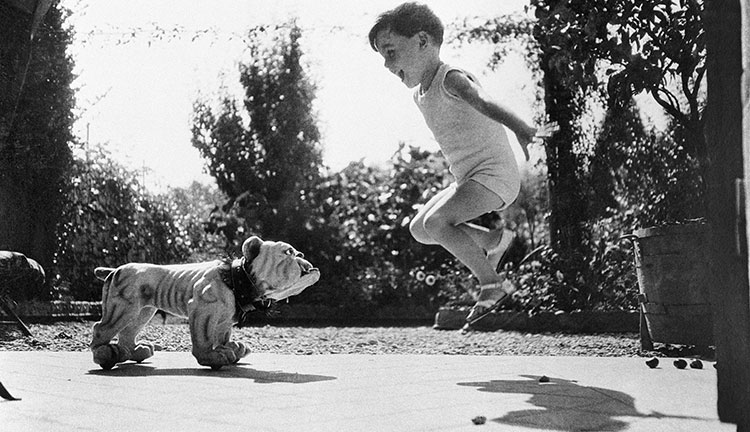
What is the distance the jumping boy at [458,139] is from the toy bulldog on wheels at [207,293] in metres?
0.39

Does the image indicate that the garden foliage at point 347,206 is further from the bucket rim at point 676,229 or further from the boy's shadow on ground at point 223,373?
the boy's shadow on ground at point 223,373

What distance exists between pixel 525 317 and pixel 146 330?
1.97m

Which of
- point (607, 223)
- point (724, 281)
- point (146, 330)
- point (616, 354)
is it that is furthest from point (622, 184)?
point (724, 281)

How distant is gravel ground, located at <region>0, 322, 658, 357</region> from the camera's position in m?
3.31

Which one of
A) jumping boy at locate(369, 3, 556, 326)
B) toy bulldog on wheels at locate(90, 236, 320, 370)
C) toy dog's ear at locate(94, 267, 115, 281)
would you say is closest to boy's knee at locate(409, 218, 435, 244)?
jumping boy at locate(369, 3, 556, 326)

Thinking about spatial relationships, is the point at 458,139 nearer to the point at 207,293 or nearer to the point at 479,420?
the point at 207,293

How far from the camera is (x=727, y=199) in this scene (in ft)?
3.14

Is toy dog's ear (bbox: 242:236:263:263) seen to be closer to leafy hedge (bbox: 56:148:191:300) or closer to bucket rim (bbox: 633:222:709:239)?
bucket rim (bbox: 633:222:709:239)

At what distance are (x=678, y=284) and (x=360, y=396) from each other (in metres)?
1.70

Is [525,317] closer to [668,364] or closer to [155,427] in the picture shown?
[668,364]

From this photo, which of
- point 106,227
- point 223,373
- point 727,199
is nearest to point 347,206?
point 106,227

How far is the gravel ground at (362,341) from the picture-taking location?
130 inches

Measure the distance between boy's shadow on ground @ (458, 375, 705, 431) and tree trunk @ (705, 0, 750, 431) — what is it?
0.83ft

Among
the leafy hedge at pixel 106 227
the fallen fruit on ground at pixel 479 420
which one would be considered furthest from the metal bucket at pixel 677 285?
the leafy hedge at pixel 106 227
